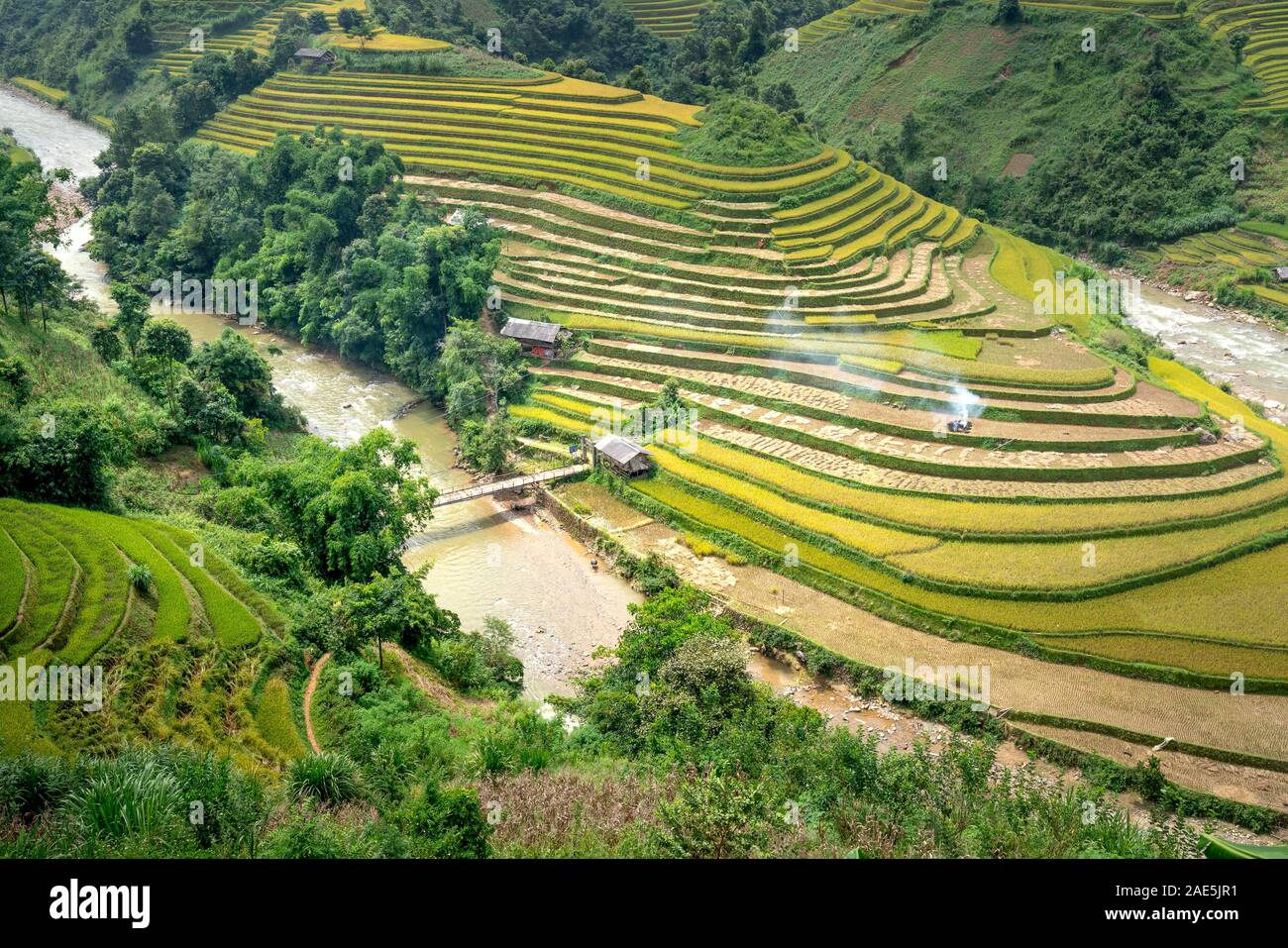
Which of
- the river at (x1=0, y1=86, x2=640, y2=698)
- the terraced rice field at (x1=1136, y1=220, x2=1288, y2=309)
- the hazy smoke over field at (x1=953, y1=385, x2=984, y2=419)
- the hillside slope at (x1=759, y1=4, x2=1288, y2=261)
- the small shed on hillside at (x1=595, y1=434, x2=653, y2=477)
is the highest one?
the hillside slope at (x1=759, y1=4, x2=1288, y2=261)

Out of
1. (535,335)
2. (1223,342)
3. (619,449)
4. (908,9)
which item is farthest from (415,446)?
(908,9)

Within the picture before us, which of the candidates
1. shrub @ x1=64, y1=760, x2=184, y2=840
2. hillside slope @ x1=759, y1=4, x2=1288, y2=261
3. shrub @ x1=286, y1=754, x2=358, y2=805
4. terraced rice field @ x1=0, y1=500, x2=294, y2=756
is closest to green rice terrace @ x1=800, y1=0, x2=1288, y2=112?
hillside slope @ x1=759, y1=4, x2=1288, y2=261

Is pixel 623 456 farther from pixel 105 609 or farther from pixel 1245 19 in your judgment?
pixel 1245 19

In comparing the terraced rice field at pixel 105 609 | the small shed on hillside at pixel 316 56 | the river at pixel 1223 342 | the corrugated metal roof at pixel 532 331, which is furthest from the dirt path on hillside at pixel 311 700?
the small shed on hillside at pixel 316 56

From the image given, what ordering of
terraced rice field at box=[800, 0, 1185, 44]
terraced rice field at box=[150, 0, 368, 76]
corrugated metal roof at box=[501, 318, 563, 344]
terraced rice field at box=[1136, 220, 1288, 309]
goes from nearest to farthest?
corrugated metal roof at box=[501, 318, 563, 344], terraced rice field at box=[1136, 220, 1288, 309], terraced rice field at box=[800, 0, 1185, 44], terraced rice field at box=[150, 0, 368, 76]

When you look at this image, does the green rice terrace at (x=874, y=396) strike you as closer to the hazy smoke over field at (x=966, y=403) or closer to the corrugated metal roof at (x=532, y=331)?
the hazy smoke over field at (x=966, y=403)

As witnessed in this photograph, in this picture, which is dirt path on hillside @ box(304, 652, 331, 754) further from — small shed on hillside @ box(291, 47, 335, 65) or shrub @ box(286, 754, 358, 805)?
small shed on hillside @ box(291, 47, 335, 65)
